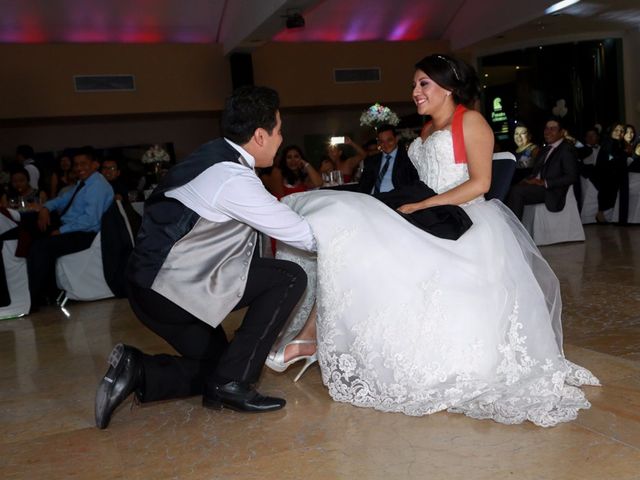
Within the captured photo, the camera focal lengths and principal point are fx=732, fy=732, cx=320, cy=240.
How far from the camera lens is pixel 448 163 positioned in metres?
3.12

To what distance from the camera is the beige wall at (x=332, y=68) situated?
11.8 metres

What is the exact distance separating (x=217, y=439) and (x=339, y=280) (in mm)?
707

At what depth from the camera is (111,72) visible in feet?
35.7

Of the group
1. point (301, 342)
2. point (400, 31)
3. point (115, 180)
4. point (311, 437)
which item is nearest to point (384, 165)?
point (115, 180)

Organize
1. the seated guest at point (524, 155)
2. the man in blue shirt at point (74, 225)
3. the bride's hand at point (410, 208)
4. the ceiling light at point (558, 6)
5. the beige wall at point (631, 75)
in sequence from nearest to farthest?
the bride's hand at point (410, 208) < the man in blue shirt at point (74, 225) < the seated guest at point (524, 155) < the ceiling light at point (558, 6) < the beige wall at point (631, 75)

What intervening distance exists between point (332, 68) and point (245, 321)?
10095 mm

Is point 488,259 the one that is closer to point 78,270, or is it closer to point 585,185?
point 78,270

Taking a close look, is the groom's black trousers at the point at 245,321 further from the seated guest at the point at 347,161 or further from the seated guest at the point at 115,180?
the seated guest at the point at 347,161

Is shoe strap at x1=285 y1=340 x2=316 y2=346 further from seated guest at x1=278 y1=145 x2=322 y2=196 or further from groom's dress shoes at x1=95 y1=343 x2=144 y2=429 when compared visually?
seated guest at x1=278 y1=145 x2=322 y2=196

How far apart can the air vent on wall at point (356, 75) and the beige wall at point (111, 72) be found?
1.92 meters

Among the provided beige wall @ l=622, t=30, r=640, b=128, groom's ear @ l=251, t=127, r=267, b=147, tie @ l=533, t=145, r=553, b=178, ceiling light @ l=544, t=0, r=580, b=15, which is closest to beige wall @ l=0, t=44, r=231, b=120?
ceiling light @ l=544, t=0, r=580, b=15

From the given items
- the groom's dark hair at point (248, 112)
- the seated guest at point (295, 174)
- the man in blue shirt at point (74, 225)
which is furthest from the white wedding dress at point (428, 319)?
the seated guest at point (295, 174)

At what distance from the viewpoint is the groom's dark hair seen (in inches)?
102

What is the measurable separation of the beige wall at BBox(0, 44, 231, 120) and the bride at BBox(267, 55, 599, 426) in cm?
871
